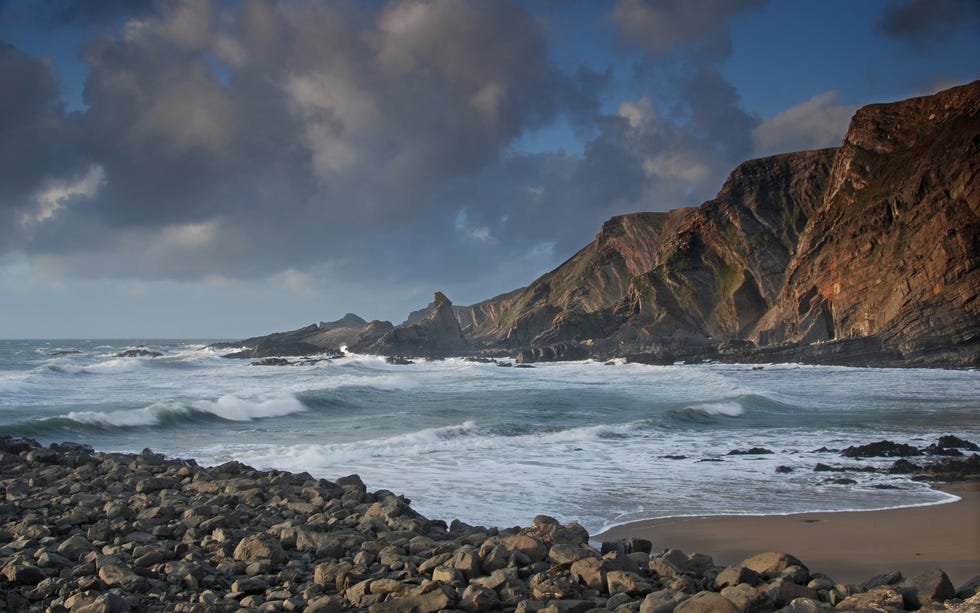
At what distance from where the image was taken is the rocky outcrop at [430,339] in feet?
258

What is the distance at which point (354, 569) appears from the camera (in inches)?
207

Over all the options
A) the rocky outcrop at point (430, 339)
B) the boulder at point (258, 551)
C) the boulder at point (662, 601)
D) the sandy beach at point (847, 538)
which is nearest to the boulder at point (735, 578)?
the boulder at point (662, 601)

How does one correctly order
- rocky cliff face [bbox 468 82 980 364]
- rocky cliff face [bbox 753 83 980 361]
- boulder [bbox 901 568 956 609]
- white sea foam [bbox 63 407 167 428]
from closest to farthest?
boulder [bbox 901 568 956 609]
white sea foam [bbox 63 407 167 428]
rocky cliff face [bbox 753 83 980 361]
rocky cliff face [bbox 468 82 980 364]

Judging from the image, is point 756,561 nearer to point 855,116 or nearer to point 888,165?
point 888,165

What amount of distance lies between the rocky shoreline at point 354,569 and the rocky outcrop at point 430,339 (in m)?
67.0

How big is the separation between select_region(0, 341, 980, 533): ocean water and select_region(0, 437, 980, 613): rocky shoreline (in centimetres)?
261

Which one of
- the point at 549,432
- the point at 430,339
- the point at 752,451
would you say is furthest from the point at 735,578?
the point at 430,339

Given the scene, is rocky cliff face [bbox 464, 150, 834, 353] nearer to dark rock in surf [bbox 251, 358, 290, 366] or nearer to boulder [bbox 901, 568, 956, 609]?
dark rock in surf [bbox 251, 358, 290, 366]

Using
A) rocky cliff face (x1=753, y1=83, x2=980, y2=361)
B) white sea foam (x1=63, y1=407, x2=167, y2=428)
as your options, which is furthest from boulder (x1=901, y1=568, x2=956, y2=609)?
rocky cliff face (x1=753, y1=83, x2=980, y2=361)

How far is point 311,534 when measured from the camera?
6.18 m

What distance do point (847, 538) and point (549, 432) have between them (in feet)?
34.9

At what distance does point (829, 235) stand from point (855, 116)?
43.4 ft

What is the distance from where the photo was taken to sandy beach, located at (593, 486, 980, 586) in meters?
6.67

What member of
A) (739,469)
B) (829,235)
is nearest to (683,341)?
(829,235)
